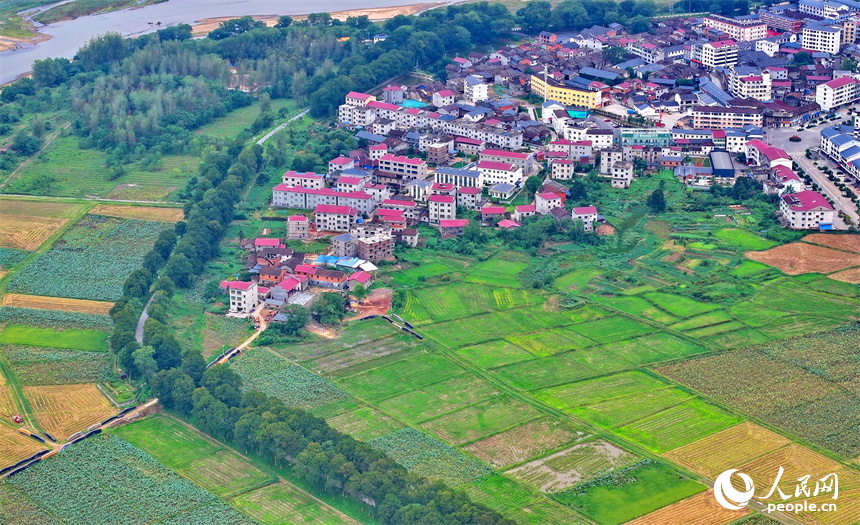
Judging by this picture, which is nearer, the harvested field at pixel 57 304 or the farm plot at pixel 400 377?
the farm plot at pixel 400 377

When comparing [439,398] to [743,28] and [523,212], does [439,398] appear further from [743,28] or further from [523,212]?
[743,28]

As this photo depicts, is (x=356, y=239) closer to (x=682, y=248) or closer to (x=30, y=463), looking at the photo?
(x=682, y=248)

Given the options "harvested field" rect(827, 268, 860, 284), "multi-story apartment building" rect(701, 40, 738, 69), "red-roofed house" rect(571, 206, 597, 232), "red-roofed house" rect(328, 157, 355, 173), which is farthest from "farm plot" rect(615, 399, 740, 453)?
"multi-story apartment building" rect(701, 40, 738, 69)

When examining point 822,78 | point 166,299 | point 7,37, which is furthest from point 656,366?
point 7,37

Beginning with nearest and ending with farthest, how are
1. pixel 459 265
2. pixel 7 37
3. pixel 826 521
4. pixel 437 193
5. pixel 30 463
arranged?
pixel 826 521 < pixel 30 463 < pixel 459 265 < pixel 437 193 < pixel 7 37

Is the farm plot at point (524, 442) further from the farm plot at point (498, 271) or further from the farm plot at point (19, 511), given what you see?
the farm plot at point (19, 511)

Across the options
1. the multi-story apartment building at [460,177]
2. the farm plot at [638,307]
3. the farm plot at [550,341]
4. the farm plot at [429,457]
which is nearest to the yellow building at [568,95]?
the multi-story apartment building at [460,177]
